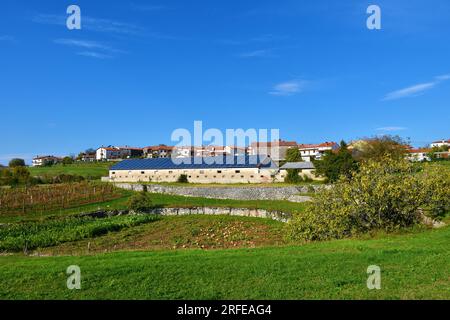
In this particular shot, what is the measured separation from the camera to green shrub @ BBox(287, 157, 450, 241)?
2009 cm

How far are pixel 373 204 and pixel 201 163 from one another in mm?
59425

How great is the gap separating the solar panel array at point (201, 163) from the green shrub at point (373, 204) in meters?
50.8

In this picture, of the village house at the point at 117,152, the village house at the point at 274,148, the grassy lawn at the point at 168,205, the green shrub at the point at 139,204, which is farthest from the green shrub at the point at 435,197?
the village house at the point at 117,152

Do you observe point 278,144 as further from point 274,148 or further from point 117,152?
point 117,152

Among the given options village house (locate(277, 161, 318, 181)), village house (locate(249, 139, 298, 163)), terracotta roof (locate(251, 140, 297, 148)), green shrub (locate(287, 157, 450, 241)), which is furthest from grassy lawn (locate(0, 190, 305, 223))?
terracotta roof (locate(251, 140, 297, 148))

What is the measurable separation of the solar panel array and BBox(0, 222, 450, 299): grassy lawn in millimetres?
58510

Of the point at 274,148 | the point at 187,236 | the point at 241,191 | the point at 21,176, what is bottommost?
the point at 187,236

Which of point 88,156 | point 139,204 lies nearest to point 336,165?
point 139,204

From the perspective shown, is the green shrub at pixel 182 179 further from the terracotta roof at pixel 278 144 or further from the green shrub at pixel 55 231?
the terracotta roof at pixel 278 144

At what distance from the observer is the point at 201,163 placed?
3088 inches

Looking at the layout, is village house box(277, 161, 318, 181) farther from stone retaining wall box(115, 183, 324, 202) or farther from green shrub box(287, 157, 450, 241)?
green shrub box(287, 157, 450, 241)

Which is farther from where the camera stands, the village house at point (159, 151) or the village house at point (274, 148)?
the village house at point (159, 151)

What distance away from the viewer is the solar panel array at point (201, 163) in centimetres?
7519
